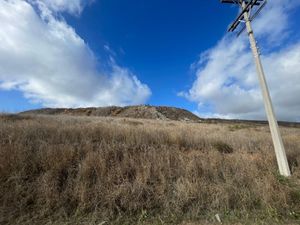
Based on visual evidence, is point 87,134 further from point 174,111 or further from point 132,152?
point 174,111

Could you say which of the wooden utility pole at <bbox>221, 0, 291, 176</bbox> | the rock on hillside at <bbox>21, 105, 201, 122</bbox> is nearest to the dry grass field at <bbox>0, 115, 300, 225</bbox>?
the wooden utility pole at <bbox>221, 0, 291, 176</bbox>

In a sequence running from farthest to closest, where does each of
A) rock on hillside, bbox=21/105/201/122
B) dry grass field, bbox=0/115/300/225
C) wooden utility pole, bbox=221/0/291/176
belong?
rock on hillside, bbox=21/105/201/122
wooden utility pole, bbox=221/0/291/176
dry grass field, bbox=0/115/300/225

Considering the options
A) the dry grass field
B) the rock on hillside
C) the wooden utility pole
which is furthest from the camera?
the rock on hillside

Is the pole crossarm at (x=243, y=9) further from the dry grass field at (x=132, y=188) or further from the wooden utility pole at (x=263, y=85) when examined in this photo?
the dry grass field at (x=132, y=188)

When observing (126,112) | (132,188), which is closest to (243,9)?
(132,188)

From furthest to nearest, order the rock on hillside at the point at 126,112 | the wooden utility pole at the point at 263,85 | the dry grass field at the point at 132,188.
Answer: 1. the rock on hillside at the point at 126,112
2. the wooden utility pole at the point at 263,85
3. the dry grass field at the point at 132,188

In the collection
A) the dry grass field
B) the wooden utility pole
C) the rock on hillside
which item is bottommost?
the dry grass field

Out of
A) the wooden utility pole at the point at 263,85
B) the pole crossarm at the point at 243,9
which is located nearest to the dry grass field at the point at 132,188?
the wooden utility pole at the point at 263,85

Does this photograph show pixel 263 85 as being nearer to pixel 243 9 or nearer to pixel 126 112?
pixel 243 9

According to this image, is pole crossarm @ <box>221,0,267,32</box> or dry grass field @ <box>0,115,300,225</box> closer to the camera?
dry grass field @ <box>0,115,300,225</box>

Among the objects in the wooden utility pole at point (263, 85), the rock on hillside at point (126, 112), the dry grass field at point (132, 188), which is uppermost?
the rock on hillside at point (126, 112)

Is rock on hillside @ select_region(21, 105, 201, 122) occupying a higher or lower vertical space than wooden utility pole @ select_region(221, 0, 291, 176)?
higher

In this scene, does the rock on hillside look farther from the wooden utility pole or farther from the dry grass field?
the dry grass field

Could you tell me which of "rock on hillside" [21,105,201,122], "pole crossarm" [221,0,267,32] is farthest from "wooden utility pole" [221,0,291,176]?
"rock on hillside" [21,105,201,122]
